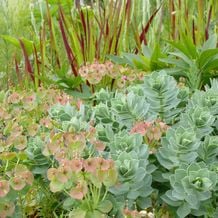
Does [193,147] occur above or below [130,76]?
above

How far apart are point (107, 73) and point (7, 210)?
3.39ft

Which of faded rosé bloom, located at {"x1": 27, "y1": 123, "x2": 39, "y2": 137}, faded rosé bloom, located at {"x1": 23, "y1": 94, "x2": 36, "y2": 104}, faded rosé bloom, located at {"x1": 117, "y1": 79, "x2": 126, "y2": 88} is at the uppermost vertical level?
faded rosé bloom, located at {"x1": 27, "y1": 123, "x2": 39, "y2": 137}

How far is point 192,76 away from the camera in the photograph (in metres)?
2.32

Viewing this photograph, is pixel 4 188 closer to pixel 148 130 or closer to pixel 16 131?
pixel 16 131

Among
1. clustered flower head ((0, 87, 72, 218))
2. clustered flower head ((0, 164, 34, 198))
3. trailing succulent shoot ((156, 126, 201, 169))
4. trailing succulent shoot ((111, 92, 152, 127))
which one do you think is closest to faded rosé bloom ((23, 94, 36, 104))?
clustered flower head ((0, 87, 72, 218))

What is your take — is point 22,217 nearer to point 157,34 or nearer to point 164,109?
point 164,109

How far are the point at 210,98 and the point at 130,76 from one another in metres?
0.76

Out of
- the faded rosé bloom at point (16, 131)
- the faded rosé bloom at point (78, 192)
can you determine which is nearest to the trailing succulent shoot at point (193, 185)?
the faded rosé bloom at point (78, 192)

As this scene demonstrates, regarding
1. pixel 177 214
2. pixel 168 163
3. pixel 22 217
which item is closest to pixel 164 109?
pixel 168 163

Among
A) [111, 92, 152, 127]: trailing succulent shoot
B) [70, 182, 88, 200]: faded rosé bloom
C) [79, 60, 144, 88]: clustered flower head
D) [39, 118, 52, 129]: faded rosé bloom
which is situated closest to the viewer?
[70, 182, 88, 200]: faded rosé bloom

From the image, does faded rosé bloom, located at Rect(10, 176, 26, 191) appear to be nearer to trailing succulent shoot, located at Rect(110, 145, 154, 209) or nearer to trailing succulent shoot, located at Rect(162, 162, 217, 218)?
trailing succulent shoot, located at Rect(110, 145, 154, 209)

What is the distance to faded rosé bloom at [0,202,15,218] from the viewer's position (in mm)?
1457

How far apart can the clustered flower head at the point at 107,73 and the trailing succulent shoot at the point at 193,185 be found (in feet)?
3.17

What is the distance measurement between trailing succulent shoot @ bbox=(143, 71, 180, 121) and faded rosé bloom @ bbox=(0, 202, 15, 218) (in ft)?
1.68
